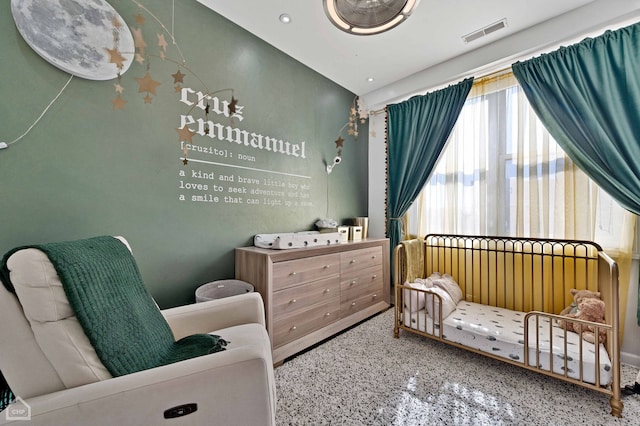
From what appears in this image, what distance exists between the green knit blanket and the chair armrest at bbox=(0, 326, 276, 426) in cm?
14

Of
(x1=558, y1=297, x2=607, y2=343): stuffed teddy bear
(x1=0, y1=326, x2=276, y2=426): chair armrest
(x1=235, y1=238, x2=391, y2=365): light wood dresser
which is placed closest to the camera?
(x1=0, y1=326, x2=276, y2=426): chair armrest

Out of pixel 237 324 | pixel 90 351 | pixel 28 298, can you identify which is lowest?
pixel 237 324

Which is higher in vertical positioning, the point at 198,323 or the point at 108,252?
the point at 108,252

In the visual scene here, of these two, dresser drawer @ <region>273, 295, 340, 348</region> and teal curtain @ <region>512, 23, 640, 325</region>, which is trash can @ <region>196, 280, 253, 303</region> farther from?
teal curtain @ <region>512, 23, 640, 325</region>

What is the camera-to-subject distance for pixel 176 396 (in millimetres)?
782

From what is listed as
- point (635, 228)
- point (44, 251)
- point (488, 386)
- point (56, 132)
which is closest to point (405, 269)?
point (488, 386)

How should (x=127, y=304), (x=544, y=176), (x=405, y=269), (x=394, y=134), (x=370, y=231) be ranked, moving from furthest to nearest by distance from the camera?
(x=370, y=231) → (x=394, y=134) → (x=405, y=269) → (x=544, y=176) → (x=127, y=304)

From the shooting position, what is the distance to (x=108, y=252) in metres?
1.10

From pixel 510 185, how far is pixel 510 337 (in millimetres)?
1388

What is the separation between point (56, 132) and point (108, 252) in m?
0.90

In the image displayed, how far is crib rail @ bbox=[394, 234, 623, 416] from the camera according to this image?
75.3 inches

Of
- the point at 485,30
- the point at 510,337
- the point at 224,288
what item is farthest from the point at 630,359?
the point at 224,288

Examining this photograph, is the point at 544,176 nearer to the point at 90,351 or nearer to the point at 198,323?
the point at 198,323

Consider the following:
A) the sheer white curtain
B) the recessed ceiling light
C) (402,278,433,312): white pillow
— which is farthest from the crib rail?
the recessed ceiling light
